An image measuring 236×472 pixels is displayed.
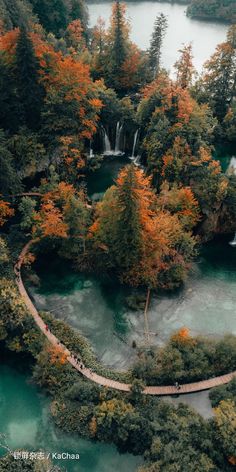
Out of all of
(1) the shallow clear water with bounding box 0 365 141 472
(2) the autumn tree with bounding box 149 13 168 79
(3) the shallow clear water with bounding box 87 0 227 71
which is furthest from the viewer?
(3) the shallow clear water with bounding box 87 0 227 71

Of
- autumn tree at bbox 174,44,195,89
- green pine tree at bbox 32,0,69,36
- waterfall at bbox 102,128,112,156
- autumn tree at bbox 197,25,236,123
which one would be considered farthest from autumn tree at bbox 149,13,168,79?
green pine tree at bbox 32,0,69,36

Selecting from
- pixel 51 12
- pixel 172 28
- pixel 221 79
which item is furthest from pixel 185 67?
pixel 172 28

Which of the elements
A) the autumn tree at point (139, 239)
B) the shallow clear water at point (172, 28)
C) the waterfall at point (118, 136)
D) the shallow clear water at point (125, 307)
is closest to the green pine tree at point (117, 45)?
the waterfall at point (118, 136)

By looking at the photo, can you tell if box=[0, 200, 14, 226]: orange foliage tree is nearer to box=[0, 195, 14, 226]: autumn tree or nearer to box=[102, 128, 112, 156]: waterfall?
box=[0, 195, 14, 226]: autumn tree

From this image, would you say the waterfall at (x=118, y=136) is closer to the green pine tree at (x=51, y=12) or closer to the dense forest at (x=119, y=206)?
the dense forest at (x=119, y=206)

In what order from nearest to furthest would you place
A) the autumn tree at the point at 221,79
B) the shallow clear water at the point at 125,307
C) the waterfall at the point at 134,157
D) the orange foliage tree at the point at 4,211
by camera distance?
the shallow clear water at the point at 125,307
the orange foliage tree at the point at 4,211
the waterfall at the point at 134,157
the autumn tree at the point at 221,79

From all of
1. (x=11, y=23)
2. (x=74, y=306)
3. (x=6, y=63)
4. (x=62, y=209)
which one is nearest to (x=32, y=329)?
(x=74, y=306)
